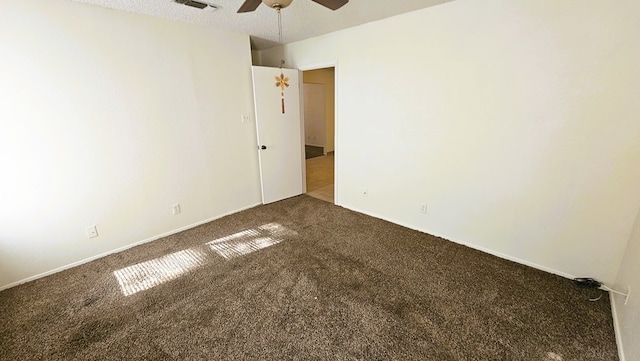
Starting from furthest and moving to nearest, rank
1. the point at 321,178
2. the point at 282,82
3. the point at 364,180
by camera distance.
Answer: the point at 321,178 < the point at 282,82 < the point at 364,180

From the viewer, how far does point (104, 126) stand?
2506mm

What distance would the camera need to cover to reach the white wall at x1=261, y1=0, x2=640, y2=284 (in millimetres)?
1883

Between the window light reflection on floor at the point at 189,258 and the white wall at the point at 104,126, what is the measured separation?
0.57 metres

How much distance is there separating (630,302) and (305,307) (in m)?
2.02

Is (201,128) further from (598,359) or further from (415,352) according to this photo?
(598,359)

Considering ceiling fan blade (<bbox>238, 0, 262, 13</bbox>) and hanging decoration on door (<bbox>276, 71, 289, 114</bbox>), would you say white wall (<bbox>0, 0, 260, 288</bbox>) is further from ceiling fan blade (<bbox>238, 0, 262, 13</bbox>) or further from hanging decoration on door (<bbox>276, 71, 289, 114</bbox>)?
ceiling fan blade (<bbox>238, 0, 262, 13</bbox>)

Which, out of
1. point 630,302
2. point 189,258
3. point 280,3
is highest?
point 280,3

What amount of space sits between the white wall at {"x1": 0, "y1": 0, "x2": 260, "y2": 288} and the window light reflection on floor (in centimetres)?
57

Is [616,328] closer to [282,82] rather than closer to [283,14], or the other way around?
[283,14]

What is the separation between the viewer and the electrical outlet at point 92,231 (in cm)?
256

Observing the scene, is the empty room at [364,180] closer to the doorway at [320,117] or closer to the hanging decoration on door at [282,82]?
the hanging decoration on door at [282,82]

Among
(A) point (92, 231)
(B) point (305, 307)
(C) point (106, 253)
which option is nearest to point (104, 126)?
(A) point (92, 231)

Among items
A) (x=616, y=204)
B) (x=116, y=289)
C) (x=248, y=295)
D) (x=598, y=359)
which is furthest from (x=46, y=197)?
(x=616, y=204)

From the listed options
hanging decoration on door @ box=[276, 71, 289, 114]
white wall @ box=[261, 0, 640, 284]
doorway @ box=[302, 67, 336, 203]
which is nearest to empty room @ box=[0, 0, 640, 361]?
white wall @ box=[261, 0, 640, 284]
